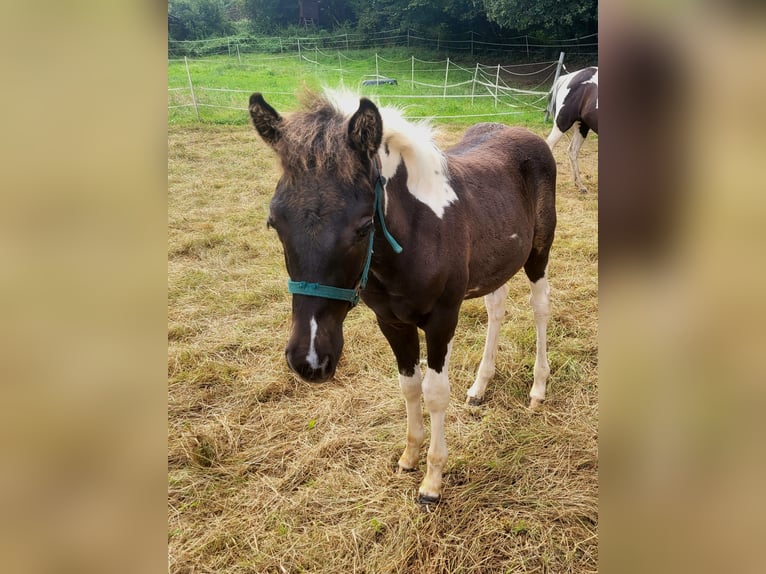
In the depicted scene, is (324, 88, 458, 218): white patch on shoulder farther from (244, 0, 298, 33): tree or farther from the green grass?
(244, 0, 298, 33): tree

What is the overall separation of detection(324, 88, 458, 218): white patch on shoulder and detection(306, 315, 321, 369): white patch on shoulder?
0.79 m

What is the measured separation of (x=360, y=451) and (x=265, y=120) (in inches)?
85.3

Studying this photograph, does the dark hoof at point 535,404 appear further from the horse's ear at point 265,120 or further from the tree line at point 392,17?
the tree line at point 392,17

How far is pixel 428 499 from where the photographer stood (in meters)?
2.64

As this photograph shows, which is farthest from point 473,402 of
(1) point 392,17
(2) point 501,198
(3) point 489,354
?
(1) point 392,17

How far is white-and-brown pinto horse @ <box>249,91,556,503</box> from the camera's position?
1674mm

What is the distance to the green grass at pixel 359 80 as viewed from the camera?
45.5ft

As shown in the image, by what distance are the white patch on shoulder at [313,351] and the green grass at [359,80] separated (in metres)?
8.24

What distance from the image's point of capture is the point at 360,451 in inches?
120
